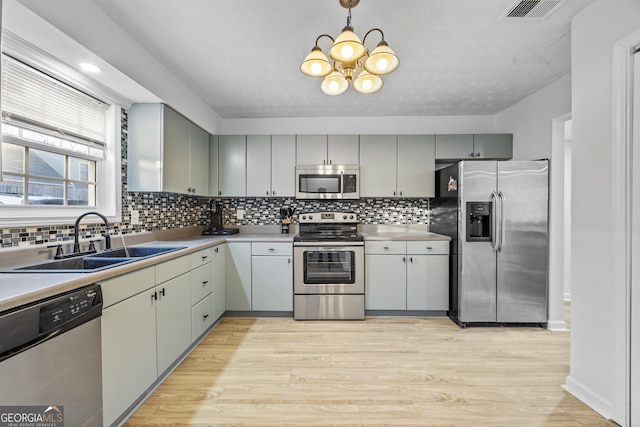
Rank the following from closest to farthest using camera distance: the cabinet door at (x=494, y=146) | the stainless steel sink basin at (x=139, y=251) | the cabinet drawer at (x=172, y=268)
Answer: the cabinet drawer at (x=172, y=268) → the stainless steel sink basin at (x=139, y=251) → the cabinet door at (x=494, y=146)

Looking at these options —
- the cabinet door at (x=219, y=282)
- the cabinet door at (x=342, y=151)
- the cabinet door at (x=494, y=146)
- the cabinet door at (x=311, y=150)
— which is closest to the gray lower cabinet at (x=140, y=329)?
the cabinet door at (x=219, y=282)

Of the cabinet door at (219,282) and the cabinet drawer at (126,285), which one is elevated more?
the cabinet drawer at (126,285)

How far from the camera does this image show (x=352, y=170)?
3391 mm

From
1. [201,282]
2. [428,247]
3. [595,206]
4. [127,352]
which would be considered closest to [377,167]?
[428,247]

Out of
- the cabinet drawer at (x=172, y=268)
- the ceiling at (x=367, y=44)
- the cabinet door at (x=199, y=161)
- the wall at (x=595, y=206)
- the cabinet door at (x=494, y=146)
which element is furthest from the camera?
the cabinet door at (x=494, y=146)

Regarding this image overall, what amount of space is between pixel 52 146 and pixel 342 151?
8.54 ft

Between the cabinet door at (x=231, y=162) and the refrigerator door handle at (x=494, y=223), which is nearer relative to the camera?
the refrigerator door handle at (x=494, y=223)

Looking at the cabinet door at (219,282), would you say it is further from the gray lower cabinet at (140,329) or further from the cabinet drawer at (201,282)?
the gray lower cabinet at (140,329)

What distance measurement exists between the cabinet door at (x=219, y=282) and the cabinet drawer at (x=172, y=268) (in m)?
0.55

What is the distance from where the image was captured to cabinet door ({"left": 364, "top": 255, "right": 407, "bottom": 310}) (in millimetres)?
3088

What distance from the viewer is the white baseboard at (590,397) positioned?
63.9 inches

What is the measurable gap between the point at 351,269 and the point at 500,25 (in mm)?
2372

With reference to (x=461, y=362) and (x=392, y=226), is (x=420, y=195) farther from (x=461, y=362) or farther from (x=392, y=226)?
(x=461, y=362)

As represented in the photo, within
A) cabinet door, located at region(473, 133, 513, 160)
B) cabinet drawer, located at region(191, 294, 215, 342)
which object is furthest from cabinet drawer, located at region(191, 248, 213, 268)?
cabinet door, located at region(473, 133, 513, 160)
